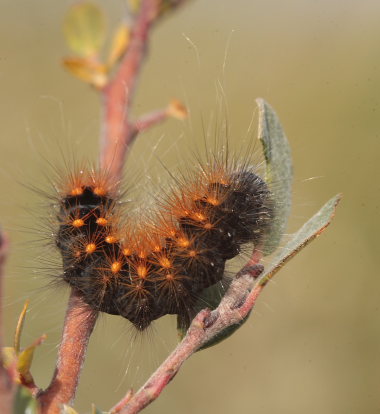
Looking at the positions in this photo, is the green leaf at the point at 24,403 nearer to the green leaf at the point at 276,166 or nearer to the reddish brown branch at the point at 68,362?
the reddish brown branch at the point at 68,362

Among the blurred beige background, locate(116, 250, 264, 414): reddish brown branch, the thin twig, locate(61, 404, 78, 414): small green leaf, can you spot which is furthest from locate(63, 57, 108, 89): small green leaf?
the blurred beige background

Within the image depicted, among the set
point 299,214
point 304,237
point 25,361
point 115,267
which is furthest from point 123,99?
point 299,214

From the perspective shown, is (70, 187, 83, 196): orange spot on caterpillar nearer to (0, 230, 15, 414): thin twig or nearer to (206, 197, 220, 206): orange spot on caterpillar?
(206, 197, 220, 206): orange spot on caterpillar

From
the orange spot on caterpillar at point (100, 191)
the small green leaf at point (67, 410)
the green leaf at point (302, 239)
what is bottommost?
the small green leaf at point (67, 410)

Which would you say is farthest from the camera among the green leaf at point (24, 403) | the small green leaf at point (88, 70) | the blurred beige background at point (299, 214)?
the blurred beige background at point (299, 214)

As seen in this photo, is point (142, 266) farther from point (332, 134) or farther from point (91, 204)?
point (332, 134)

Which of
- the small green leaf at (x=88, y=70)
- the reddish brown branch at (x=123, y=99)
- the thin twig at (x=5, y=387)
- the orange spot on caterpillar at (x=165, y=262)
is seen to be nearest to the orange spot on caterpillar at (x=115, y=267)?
the orange spot on caterpillar at (x=165, y=262)

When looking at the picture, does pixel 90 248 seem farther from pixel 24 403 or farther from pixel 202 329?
pixel 24 403

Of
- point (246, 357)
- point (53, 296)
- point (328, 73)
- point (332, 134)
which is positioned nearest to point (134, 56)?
point (53, 296)
